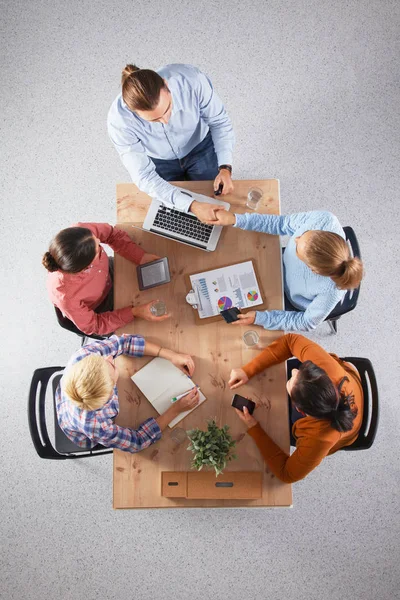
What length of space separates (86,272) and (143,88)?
761 mm

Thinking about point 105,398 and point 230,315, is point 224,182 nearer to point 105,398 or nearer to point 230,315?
point 230,315

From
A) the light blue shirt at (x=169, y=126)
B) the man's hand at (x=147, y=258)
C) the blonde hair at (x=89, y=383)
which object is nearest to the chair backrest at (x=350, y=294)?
the light blue shirt at (x=169, y=126)

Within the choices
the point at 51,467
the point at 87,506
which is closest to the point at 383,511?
the point at 87,506

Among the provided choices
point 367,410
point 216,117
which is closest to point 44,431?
point 367,410

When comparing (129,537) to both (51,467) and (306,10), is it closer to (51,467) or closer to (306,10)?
(51,467)

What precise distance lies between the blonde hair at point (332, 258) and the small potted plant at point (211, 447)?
28.5 inches

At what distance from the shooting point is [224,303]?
1.97 m

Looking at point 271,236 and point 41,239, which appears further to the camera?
point 41,239

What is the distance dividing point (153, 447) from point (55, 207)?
71.1 inches

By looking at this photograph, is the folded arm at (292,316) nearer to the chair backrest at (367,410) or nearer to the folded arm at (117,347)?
the chair backrest at (367,410)

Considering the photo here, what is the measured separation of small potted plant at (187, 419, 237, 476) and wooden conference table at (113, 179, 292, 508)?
125 mm

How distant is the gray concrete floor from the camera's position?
2.55 meters

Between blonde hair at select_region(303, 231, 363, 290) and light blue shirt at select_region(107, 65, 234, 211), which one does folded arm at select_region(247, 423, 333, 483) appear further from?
light blue shirt at select_region(107, 65, 234, 211)

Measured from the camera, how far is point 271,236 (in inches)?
80.2
